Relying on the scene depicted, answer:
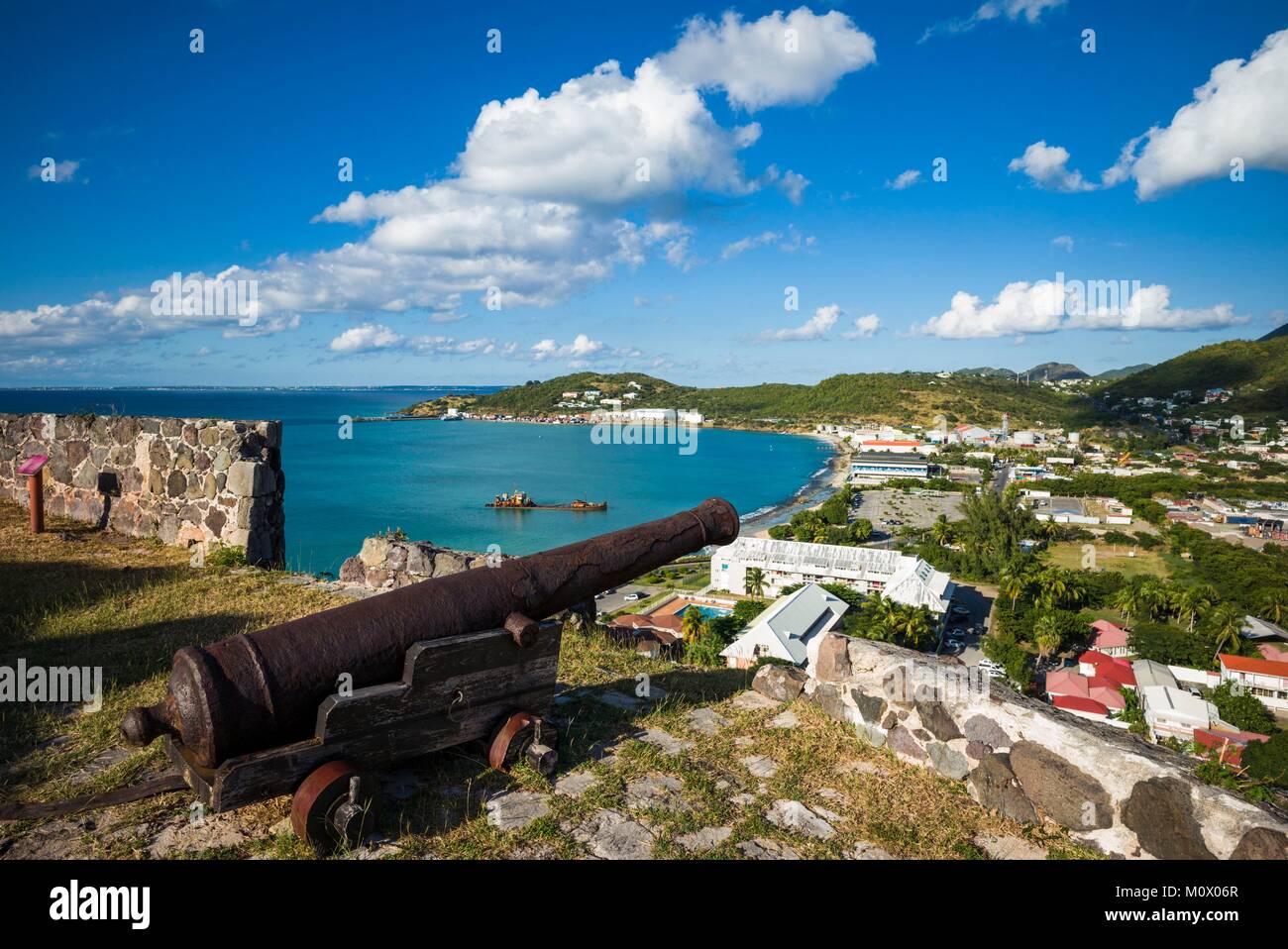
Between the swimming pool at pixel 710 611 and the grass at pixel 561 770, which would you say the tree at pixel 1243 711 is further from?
the grass at pixel 561 770

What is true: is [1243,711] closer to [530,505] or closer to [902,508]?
[902,508]

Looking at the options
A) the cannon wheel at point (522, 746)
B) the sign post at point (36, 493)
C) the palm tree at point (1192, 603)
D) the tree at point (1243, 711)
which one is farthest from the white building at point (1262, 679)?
the sign post at point (36, 493)

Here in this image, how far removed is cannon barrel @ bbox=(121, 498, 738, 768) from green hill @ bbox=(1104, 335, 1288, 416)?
12931 cm

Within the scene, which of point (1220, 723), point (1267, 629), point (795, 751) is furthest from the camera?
point (1267, 629)

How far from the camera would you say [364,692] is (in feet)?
9.50

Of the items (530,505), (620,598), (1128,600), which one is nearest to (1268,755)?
(1128,600)

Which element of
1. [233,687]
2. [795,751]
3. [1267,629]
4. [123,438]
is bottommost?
[1267,629]

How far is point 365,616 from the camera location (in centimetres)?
303

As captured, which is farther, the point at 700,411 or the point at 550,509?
the point at 700,411

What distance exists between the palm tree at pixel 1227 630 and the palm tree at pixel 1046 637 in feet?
18.3

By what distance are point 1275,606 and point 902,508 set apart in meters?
31.3
